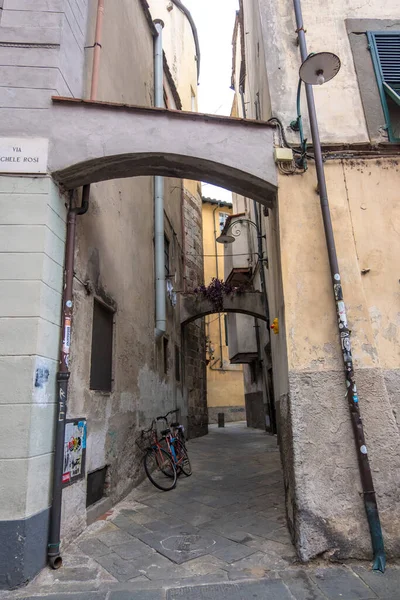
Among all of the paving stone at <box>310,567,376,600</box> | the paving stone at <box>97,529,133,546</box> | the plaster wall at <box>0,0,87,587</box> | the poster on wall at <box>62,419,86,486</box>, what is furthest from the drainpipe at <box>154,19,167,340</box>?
the paving stone at <box>310,567,376,600</box>

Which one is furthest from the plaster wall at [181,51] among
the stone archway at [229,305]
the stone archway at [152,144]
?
the stone archway at [152,144]

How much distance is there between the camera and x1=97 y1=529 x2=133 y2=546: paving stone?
3934 millimetres

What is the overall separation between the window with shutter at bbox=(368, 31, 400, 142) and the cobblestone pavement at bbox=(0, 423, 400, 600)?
4.71m

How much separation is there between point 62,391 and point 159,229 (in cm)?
560

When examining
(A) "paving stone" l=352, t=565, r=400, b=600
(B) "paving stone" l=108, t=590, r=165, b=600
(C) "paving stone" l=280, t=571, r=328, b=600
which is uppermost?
(B) "paving stone" l=108, t=590, r=165, b=600

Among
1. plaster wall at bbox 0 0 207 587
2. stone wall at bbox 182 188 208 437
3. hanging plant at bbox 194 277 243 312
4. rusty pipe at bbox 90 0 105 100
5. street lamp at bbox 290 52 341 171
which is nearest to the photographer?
plaster wall at bbox 0 0 207 587

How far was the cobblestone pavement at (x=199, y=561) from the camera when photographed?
293 centimetres

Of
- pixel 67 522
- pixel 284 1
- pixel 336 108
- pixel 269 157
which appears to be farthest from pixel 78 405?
pixel 284 1

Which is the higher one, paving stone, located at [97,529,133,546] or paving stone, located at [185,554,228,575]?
paving stone, located at [97,529,133,546]

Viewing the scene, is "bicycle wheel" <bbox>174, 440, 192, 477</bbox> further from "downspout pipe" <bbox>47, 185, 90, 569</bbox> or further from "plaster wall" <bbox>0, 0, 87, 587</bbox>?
"plaster wall" <bbox>0, 0, 87, 587</bbox>

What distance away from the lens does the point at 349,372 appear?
12.1ft

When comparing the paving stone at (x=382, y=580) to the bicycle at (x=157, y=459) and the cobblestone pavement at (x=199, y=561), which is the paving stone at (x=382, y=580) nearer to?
the cobblestone pavement at (x=199, y=561)

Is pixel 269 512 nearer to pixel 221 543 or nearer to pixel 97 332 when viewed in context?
pixel 221 543

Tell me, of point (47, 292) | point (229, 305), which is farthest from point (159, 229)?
point (47, 292)
